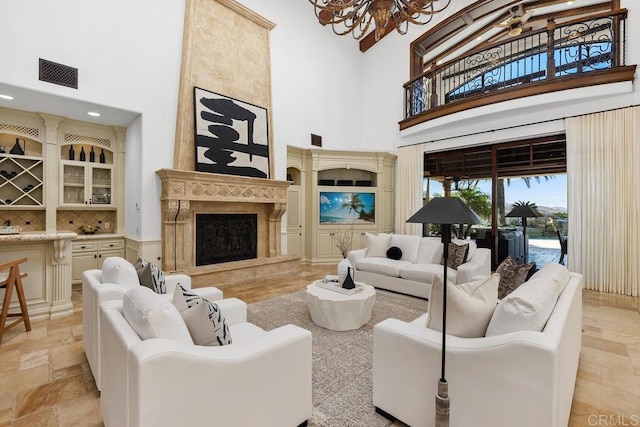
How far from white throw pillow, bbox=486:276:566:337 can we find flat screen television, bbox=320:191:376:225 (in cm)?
558

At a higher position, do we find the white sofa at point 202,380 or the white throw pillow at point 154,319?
the white throw pillow at point 154,319

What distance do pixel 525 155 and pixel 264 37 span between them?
5570 mm

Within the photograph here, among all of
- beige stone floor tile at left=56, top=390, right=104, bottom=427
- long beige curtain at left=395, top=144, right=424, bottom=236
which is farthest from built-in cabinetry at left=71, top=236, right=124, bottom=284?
long beige curtain at left=395, top=144, right=424, bottom=236

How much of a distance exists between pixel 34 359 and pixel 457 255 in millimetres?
4847

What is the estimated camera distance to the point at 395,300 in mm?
4223

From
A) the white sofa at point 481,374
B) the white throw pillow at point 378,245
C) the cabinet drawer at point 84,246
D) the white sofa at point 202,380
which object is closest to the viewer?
the white sofa at point 202,380

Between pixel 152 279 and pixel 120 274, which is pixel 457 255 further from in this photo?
pixel 120 274

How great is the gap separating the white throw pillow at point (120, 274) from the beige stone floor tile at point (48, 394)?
0.75 m

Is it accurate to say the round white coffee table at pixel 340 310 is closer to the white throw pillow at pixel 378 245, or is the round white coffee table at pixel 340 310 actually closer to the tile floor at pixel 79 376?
the tile floor at pixel 79 376

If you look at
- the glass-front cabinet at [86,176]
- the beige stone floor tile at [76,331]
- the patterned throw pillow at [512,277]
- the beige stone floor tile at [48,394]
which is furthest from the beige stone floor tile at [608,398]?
the glass-front cabinet at [86,176]

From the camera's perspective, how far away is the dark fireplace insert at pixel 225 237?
517 centimetres

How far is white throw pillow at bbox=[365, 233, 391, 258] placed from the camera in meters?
5.30

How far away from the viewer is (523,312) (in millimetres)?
1523

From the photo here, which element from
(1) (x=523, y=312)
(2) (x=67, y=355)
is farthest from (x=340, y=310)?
(2) (x=67, y=355)
